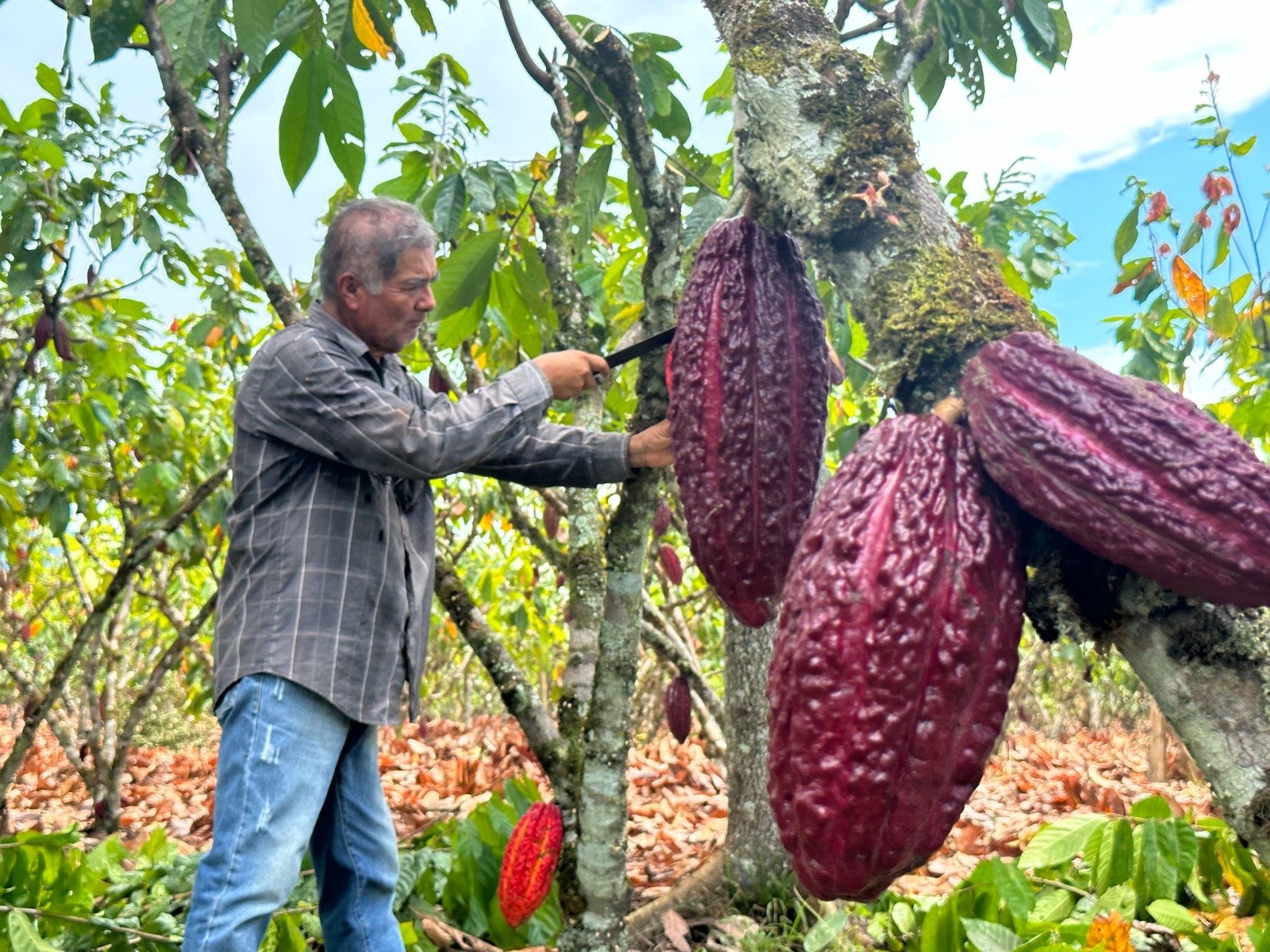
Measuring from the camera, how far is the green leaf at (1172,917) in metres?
1.98

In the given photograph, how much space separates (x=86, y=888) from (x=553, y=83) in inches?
94.1

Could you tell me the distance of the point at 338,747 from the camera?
2.04m

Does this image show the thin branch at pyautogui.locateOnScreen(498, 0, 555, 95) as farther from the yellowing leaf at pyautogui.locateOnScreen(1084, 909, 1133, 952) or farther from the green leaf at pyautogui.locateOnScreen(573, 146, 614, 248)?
the yellowing leaf at pyautogui.locateOnScreen(1084, 909, 1133, 952)

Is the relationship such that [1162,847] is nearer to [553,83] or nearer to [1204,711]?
[1204,711]

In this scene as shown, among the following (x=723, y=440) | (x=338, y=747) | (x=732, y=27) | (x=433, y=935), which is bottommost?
(x=433, y=935)

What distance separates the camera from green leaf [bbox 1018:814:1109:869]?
1.94 metres

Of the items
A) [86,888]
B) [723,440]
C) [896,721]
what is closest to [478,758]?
[86,888]

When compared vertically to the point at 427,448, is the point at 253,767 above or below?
below

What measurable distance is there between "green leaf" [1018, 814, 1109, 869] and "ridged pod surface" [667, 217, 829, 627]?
3.28ft

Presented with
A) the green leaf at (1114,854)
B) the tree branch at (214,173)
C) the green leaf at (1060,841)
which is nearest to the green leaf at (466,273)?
the tree branch at (214,173)

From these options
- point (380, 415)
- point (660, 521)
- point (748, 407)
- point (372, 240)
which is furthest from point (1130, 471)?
point (660, 521)

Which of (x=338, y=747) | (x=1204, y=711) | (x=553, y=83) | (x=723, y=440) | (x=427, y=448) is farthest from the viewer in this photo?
(x=553, y=83)

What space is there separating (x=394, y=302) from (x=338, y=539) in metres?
0.47

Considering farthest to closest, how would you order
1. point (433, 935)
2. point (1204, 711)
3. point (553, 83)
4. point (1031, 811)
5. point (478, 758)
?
1. point (478, 758)
2. point (1031, 811)
3. point (433, 935)
4. point (553, 83)
5. point (1204, 711)
